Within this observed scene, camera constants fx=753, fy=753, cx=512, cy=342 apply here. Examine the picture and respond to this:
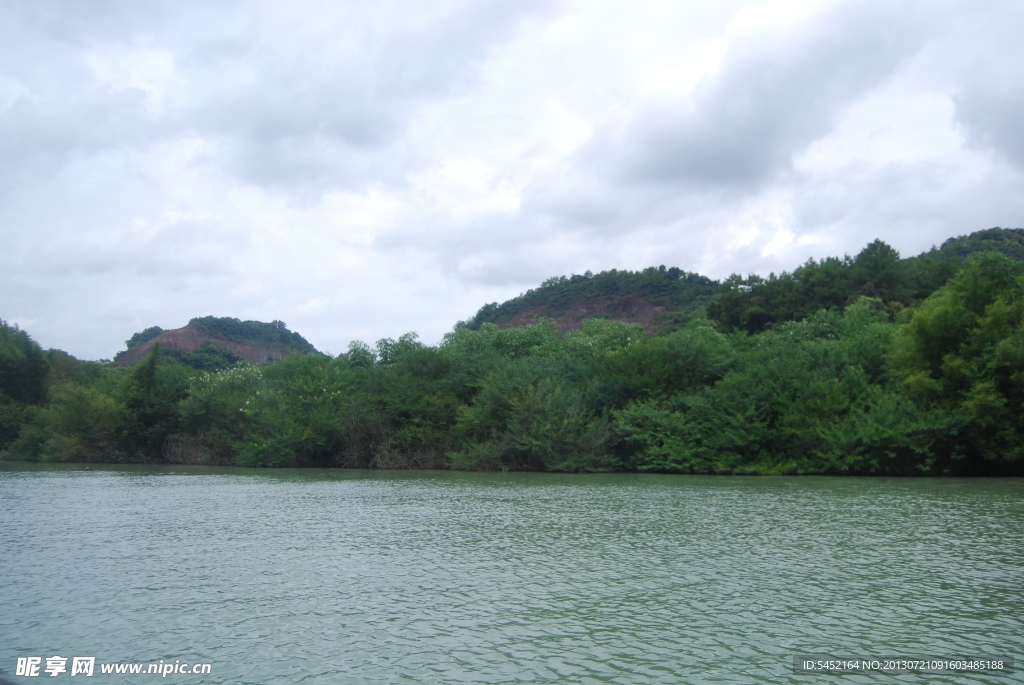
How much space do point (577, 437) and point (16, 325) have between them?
157ft

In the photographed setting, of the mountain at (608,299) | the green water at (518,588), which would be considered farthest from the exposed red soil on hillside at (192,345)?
the green water at (518,588)

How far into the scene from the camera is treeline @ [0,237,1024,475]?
26.3 metres

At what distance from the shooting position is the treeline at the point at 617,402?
26.3 meters

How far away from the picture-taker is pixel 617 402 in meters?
32.8

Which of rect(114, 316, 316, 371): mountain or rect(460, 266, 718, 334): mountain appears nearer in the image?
rect(460, 266, 718, 334): mountain

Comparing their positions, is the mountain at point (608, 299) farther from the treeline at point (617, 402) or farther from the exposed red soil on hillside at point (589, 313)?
the treeline at point (617, 402)

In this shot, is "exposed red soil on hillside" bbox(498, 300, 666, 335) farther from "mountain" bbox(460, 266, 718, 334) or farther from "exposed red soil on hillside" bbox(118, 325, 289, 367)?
"exposed red soil on hillside" bbox(118, 325, 289, 367)

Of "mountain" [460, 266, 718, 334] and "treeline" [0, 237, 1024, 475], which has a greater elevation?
"mountain" [460, 266, 718, 334]

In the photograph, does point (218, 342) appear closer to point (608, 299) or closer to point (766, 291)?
point (608, 299)

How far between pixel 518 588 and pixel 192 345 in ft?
284

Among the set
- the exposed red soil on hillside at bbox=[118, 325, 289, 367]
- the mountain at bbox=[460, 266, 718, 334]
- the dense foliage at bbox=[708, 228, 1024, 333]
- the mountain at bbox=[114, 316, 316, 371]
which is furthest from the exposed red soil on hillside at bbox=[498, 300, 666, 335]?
the exposed red soil on hillside at bbox=[118, 325, 289, 367]

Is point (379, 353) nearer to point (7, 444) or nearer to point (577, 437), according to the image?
point (577, 437)

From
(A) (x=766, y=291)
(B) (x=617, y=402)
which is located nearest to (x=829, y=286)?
(A) (x=766, y=291)

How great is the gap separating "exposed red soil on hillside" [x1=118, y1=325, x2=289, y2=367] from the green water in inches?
2909
